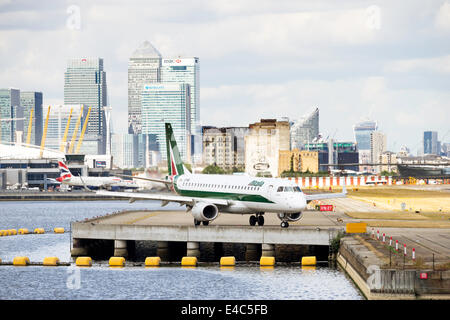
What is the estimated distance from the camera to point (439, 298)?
47.2 meters

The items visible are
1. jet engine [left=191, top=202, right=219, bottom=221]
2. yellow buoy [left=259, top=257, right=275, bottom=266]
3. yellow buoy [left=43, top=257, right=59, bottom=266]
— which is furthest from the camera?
jet engine [left=191, top=202, right=219, bottom=221]

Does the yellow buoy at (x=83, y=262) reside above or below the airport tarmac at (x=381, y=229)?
below

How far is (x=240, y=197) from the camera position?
78062mm

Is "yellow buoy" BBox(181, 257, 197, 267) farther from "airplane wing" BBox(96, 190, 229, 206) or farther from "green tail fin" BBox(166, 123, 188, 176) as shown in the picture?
"green tail fin" BBox(166, 123, 188, 176)

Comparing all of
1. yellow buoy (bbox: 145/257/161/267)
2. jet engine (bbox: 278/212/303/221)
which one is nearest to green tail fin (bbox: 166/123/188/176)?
jet engine (bbox: 278/212/303/221)

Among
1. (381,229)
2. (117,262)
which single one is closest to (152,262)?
(117,262)

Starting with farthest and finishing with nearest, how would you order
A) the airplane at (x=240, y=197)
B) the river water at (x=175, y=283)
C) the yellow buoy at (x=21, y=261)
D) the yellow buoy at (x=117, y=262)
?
the yellow buoy at (x=21, y=261), the airplane at (x=240, y=197), the yellow buoy at (x=117, y=262), the river water at (x=175, y=283)

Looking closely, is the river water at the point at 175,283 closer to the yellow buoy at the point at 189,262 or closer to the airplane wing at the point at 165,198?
the yellow buoy at the point at 189,262

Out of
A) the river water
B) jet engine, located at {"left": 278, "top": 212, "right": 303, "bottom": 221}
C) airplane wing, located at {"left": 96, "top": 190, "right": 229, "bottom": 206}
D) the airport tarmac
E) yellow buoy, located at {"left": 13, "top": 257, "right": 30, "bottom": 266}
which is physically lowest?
the river water

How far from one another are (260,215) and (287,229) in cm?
1049

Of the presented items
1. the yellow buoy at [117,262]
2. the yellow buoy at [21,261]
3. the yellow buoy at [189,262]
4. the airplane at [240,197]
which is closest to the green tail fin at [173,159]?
the airplane at [240,197]

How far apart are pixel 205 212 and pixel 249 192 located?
14.8ft

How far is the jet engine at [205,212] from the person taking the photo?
77.4 meters

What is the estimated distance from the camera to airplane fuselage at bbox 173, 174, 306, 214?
2908 inches
